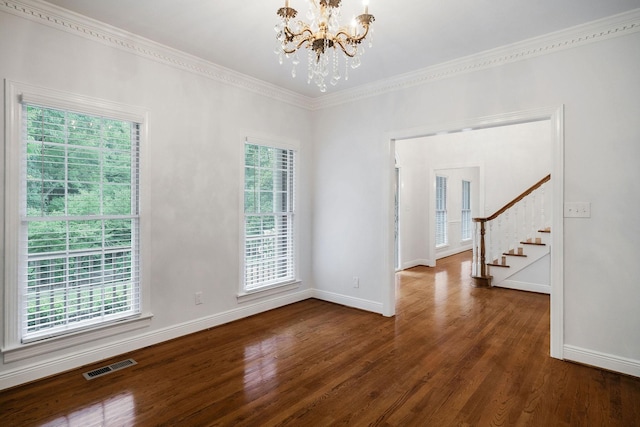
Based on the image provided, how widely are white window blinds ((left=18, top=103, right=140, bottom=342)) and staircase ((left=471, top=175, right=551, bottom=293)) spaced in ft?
17.1

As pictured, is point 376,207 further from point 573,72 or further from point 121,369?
point 121,369

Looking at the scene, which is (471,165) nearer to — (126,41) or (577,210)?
(577,210)

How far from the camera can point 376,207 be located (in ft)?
14.0

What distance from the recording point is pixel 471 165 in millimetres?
6770

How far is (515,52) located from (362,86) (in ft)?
5.52

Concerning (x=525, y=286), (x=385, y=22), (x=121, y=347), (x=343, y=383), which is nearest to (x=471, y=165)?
→ (x=525, y=286)

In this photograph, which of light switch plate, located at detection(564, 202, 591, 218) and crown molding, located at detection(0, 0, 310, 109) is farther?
light switch plate, located at detection(564, 202, 591, 218)

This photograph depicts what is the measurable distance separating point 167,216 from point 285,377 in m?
1.86

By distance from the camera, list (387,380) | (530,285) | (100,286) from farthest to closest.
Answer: (530,285), (100,286), (387,380)

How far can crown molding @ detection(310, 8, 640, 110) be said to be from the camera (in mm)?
2746

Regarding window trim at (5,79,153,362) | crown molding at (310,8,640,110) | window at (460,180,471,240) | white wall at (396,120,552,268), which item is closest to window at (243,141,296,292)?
crown molding at (310,8,640,110)

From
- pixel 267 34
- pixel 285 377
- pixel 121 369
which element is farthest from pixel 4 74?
pixel 285 377

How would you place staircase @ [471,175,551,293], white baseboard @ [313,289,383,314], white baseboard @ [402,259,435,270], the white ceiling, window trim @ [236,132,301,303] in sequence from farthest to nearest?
white baseboard @ [402,259,435,270], staircase @ [471,175,551,293], white baseboard @ [313,289,383,314], window trim @ [236,132,301,303], the white ceiling

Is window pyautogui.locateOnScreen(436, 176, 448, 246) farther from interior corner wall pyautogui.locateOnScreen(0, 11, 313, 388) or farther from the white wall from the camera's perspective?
interior corner wall pyautogui.locateOnScreen(0, 11, 313, 388)
